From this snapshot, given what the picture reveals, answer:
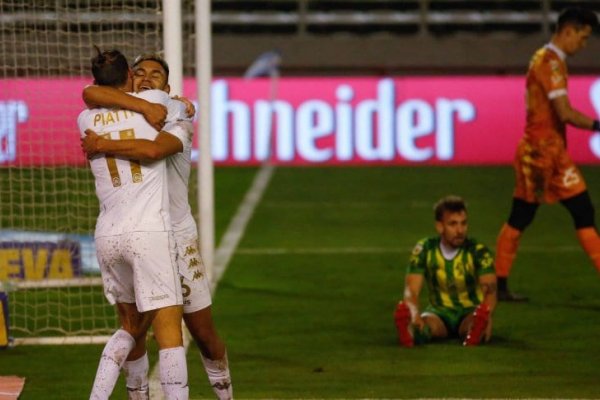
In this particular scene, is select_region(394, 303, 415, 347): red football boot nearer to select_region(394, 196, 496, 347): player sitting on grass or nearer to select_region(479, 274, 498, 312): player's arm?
select_region(394, 196, 496, 347): player sitting on grass

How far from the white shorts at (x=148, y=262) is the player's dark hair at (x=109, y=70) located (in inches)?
23.5

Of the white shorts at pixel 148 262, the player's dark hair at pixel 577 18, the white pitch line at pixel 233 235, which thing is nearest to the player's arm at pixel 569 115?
the player's dark hair at pixel 577 18

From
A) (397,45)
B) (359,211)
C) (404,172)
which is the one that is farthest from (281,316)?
(397,45)

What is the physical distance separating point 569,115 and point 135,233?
13.6ft

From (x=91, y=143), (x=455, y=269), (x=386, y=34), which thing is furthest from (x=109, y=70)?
(x=386, y=34)

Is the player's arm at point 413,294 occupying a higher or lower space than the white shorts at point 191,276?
lower

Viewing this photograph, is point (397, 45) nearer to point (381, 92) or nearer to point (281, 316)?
point (381, 92)

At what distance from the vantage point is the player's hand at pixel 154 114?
5.47 meters

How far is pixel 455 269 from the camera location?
307 inches

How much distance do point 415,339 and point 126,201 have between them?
9.13 feet

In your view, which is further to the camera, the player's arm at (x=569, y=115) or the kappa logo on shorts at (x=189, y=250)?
the player's arm at (x=569, y=115)

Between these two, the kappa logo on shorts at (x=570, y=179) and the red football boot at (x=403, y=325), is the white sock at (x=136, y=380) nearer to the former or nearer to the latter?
the red football boot at (x=403, y=325)

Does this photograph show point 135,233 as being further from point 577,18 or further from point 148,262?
point 577,18

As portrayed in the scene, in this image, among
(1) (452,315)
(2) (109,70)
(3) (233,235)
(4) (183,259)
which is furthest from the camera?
(3) (233,235)
